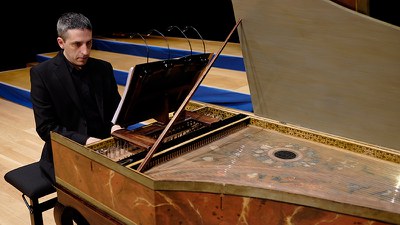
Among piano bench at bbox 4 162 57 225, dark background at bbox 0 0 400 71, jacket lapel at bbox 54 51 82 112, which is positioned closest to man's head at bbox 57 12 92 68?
jacket lapel at bbox 54 51 82 112

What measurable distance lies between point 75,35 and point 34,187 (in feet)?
2.32

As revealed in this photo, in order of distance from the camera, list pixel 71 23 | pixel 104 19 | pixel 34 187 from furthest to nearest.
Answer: pixel 104 19 < pixel 34 187 < pixel 71 23

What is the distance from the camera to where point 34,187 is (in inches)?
73.9

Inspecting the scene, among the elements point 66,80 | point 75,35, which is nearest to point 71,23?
point 75,35

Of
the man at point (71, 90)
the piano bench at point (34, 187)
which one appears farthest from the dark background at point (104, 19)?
the piano bench at point (34, 187)

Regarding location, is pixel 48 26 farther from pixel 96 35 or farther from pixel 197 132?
pixel 197 132

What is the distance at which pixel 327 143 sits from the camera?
173cm

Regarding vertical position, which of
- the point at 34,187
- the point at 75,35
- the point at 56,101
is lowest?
the point at 34,187

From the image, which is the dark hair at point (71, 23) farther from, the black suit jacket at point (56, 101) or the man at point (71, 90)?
the black suit jacket at point (56, 101)

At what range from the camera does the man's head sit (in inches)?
69.6

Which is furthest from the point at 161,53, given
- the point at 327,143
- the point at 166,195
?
the point at 166,195

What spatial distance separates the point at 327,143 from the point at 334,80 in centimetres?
32

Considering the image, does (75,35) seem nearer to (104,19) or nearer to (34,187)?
(34,187)

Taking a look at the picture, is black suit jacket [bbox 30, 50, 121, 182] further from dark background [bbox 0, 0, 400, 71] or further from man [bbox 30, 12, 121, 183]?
dark background [bbox 0, 0, 400, 71]
